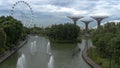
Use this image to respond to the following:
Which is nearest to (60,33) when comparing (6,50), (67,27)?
(67,27)

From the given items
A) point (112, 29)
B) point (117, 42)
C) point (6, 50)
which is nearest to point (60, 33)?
point (112, 29)

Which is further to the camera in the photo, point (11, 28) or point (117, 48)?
point (11, 28)

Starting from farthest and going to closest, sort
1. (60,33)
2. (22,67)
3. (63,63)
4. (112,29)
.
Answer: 1. (60,33)
2. (112,29)
3. (63,63)
4. (22,67)

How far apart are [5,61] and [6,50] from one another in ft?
17.2

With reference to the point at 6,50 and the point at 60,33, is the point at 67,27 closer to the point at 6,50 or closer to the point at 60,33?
the point at 60,33

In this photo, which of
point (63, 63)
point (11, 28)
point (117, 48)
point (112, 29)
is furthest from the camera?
point (112, 29)

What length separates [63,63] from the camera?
80.7 feet

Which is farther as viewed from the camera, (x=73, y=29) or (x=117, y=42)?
(x=73, y=29)

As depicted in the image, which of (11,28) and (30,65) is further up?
(11,28)

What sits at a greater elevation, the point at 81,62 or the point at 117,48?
the point at 117,48

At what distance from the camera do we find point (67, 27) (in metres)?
49.9

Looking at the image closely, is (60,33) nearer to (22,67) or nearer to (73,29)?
(73,29)

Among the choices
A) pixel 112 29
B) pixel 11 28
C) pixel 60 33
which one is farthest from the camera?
pixel 60 33

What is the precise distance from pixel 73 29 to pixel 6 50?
20.5 metres
